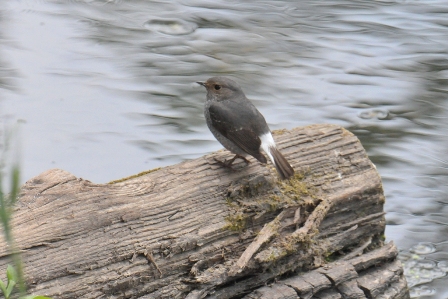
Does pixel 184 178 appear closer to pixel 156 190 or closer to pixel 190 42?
pixel 156 190

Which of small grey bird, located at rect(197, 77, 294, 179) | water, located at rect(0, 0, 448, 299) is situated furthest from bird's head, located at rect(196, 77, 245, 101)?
water, located at rect(0, 0, 448, 299)

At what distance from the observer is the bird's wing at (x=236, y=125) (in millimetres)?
4690

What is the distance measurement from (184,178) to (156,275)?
2.36ft

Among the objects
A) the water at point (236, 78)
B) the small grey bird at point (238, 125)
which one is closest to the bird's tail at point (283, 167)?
the small grey bird at point (238, 125)

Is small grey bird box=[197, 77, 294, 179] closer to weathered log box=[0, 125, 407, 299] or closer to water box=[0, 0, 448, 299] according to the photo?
weathered log box=[0, 125, 407, 299]

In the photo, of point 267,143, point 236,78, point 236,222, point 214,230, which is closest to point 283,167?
point 267,143

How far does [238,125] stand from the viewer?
16.5 feet

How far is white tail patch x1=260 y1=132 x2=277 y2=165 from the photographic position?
452 centimetres

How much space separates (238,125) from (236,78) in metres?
4.36

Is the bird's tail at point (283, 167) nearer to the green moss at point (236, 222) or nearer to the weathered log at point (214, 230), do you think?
the weathered log at point (214, 230)

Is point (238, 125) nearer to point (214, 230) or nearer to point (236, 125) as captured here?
point (236, 125)

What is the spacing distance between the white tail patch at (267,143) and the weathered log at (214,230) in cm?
9

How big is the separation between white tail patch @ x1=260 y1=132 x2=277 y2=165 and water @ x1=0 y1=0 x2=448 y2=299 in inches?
75.5

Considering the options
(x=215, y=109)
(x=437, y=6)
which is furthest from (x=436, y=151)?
(x=437, y=6)
